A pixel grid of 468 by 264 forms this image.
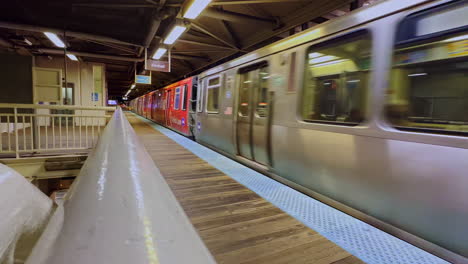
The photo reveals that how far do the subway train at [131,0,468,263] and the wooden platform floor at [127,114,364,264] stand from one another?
0.57m

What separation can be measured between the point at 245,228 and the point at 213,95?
4007mm

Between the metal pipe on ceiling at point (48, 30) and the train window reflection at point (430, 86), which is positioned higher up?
the metal pipe on ceiling at point (48, 30)

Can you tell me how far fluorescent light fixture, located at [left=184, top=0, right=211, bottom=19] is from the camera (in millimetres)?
3970

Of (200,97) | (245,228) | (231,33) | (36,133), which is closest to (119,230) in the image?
(245,228)

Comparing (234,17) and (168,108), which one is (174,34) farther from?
(168,108)

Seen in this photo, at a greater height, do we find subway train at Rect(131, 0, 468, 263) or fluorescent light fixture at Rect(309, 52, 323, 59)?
fluorescent light fixture at Rect(309, 52, 323, 59)

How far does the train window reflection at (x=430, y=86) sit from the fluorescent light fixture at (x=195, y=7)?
308 centimetres

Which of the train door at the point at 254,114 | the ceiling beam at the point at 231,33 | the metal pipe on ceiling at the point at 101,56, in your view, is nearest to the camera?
the train door at the point at 254,114

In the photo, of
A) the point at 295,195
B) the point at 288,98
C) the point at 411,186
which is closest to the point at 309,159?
the point at 295,195

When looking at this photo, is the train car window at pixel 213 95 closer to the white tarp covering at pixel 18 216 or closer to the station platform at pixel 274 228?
the station platform at pixel 274 228

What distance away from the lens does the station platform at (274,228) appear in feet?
5.46

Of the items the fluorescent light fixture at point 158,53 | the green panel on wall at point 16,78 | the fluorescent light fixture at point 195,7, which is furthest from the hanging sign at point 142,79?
the fluorescent light fixture at point 195,7

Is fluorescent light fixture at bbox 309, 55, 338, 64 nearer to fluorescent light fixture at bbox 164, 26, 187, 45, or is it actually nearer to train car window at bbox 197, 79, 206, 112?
fluorescent light fixture at bbox 164, 26, 187, 45

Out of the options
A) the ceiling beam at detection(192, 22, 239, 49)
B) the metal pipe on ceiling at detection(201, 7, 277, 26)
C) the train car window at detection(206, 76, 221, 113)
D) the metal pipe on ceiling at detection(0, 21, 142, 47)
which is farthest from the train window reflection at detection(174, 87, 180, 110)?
the metal pipe on ceiling at detection(201, 7, 277, 26)
